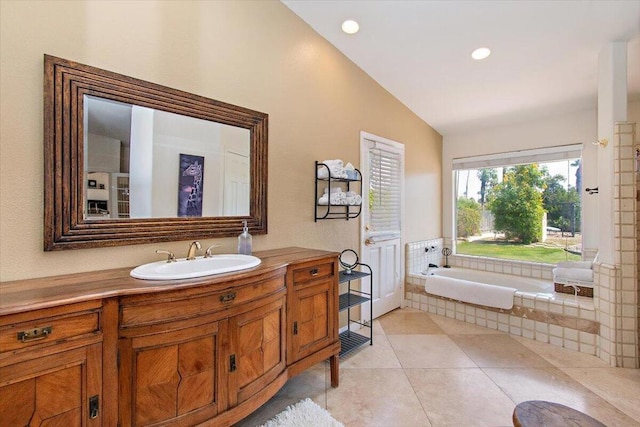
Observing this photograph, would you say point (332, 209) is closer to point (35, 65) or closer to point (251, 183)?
point (251, 183)

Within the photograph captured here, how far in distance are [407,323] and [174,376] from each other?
8.50ft

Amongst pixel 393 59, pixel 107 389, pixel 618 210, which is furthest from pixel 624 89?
pixel 107 389

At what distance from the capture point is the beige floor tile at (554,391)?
5.95 feet

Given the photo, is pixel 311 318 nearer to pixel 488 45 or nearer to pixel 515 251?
pixel 488 45

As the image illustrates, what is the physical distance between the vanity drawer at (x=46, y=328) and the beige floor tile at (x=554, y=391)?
245 cm

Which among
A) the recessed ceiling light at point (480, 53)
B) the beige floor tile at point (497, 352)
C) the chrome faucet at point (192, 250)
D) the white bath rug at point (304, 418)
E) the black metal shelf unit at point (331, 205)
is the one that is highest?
the recessed ceiling light at point (480, 53)

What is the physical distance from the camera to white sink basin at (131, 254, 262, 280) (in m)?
1.37

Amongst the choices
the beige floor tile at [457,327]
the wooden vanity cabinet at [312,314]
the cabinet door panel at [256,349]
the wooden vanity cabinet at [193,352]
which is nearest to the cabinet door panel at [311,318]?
the wooden vanity cabinet at [312,314]

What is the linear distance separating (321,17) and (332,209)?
63.1 inches

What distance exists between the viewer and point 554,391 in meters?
2.05

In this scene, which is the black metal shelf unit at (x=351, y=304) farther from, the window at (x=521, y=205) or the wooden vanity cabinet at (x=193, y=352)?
the window at (x=521, y=205)

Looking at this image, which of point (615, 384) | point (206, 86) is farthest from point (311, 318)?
point (615, 384)

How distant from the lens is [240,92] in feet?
7.00

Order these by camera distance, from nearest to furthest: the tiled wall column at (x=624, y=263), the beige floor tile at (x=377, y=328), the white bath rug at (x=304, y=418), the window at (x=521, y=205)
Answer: the white bath rug at (x=304, y=418) → the tiled wall column at (x=624, y=263) → the beige floor tile at (x=377, y=328) → the window at (x=521, y=205)
